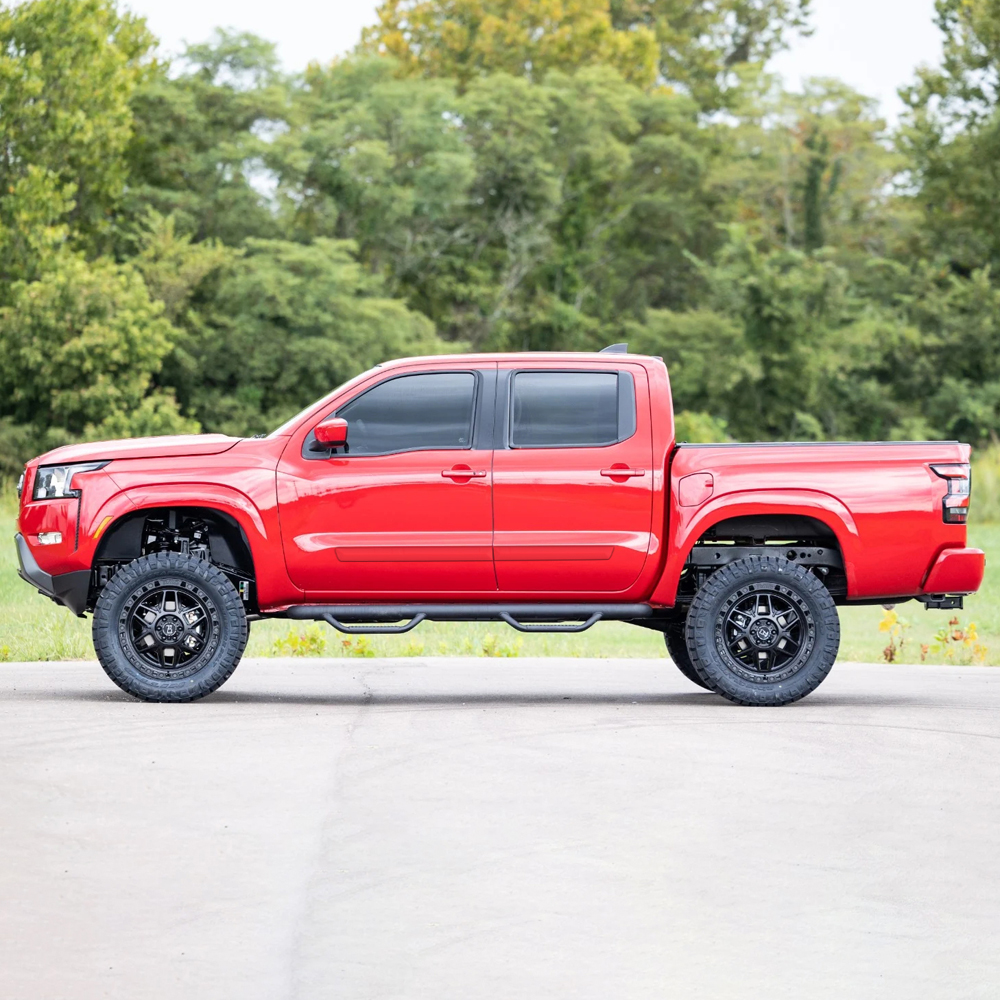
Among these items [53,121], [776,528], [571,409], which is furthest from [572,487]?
[53,121]

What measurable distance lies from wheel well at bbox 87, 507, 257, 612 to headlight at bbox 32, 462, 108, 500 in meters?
0.39

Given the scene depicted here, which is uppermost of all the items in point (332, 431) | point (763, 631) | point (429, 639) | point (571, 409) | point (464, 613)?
point (571, 409)

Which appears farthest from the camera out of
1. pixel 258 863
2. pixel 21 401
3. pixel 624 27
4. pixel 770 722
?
pixel 624 27

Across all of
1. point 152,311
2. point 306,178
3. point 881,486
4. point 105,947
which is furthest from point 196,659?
point 306,178

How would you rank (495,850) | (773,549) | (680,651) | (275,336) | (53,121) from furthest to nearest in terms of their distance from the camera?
(275,336)
(53,121)
(680,651)
(773,549)
(495,850)

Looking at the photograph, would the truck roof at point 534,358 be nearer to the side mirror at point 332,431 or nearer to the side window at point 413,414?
the side window at point 413,414

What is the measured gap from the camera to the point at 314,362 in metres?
48.0

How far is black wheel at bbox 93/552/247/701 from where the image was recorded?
10.7 metres

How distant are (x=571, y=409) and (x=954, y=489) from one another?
93.1 inches

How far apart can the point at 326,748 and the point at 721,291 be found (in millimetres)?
48113

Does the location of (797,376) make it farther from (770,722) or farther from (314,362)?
(770,722)

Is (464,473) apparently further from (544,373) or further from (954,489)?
(954,489)

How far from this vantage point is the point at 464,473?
1080cm

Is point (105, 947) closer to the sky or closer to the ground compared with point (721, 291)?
closer to the ground
